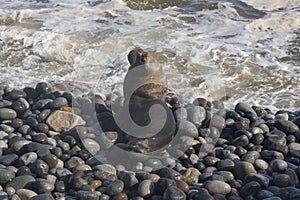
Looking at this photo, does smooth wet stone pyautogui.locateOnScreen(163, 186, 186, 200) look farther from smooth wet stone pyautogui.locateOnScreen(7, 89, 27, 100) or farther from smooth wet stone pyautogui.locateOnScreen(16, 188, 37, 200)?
smooth wet stone pyautogui.locateOnScreen(7, 89, 27, 100)

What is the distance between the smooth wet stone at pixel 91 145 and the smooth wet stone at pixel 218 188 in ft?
3.36

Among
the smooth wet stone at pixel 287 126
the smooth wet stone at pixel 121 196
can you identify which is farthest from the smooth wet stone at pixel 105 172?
the smooth wet stone at pixel 287 126

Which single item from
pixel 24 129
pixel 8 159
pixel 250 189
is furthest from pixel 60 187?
pixel 250 189

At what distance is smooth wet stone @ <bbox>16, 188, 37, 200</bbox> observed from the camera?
3371mm

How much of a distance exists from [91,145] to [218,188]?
1156 mm

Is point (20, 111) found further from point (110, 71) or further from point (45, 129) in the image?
point (110, 71)

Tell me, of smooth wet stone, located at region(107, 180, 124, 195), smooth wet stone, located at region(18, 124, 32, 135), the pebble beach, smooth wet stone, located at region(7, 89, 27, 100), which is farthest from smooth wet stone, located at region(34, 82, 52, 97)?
smooth wet stone, located at region(107, 180, 124, 195)

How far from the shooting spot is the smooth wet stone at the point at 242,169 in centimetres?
369

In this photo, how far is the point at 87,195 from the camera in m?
3.34

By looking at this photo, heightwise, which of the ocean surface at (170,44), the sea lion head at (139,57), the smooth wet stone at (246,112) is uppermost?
the sea lion head at (139,57)

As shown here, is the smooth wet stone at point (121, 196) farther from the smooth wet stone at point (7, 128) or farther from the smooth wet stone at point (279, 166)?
the smooth wet stone at point (7, 128)

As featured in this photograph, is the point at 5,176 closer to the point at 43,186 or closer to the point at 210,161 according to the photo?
the point at 43,186

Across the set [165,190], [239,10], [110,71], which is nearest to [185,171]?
[165,190]

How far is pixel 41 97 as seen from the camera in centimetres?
486
